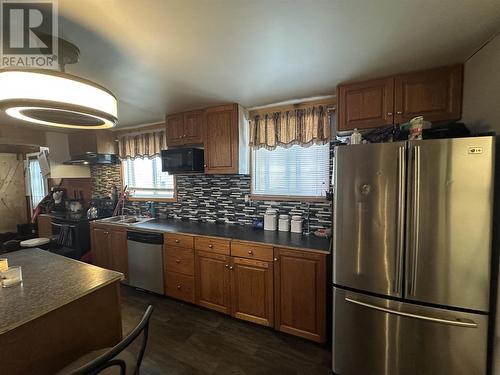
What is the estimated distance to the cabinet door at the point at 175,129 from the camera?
2840 mm

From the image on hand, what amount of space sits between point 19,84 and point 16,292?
1100mm

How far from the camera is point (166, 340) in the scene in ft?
6.59

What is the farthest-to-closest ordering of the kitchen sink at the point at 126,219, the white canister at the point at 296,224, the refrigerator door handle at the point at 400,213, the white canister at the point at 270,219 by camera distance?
the kitchen sink at the point at 126,219 → the white canister at the point at 270,219 → the white canister at the point at 296,224 → the refrigerator door handle at the point at 400,213

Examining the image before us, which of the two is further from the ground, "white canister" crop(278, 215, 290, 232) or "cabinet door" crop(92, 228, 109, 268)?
"white canister" crop(278, 215, 290, 232)

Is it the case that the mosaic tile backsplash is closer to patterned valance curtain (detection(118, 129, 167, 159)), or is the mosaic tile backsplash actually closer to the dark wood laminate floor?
patterned valance curtain (detection(118, 129, 167, 159))

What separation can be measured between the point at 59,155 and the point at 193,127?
2.69 m

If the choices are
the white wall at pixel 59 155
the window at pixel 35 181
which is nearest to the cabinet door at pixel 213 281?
the white wall at pixel 59 155

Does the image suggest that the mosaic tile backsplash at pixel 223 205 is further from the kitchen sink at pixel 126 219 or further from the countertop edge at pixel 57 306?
the countertop edge at pixel 57 306

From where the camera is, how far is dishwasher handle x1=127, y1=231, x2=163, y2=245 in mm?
2596

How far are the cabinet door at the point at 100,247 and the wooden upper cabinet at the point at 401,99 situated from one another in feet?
10.9

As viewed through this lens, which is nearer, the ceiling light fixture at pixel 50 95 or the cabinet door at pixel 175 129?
the ceiling light fixture at pixel 50 95

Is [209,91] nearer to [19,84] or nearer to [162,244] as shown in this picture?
[19,84]

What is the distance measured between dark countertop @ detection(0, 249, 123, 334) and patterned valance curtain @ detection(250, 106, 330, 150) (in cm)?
196

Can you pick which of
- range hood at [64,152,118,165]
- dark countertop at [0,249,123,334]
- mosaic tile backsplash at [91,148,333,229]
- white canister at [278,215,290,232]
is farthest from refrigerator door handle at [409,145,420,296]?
range hood at [64,152,118,165]
